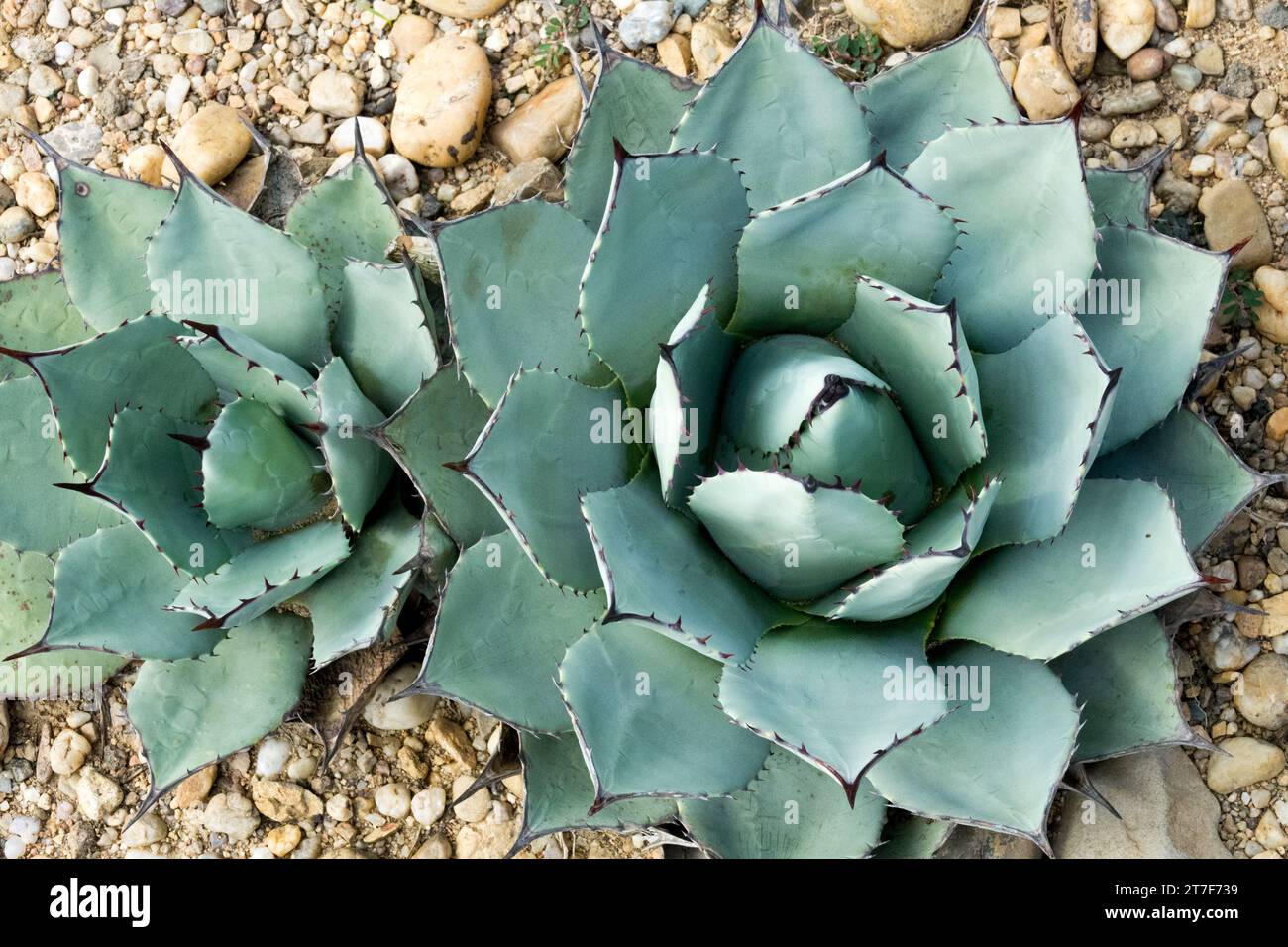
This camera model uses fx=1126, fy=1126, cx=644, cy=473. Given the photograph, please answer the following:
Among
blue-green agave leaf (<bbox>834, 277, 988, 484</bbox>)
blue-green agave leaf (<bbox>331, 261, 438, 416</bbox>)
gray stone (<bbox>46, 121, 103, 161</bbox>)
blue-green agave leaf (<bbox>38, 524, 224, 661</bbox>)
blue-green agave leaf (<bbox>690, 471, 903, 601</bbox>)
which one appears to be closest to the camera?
blue-green agave leaf (<bbox>690, 471, 903, 601</bbox>)

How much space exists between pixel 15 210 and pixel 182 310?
1005 millimetres

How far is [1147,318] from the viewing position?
2.05 meters

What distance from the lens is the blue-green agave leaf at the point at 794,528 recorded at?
1606mm

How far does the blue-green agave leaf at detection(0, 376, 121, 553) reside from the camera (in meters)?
2.23

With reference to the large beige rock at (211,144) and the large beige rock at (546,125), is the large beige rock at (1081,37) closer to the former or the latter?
the large beige rock at (546,125)

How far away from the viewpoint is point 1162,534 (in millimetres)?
→ 1785

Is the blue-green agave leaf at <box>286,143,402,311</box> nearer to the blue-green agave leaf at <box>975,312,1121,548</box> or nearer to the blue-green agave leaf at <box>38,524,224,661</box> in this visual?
the blue-green agave leaf at <box>38,524,224,661</box>

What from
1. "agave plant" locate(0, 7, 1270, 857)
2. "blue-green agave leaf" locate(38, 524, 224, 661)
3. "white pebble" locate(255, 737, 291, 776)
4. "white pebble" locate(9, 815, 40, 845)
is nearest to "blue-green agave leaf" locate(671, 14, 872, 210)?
"agave plant" locate(0, 7, 1270, 857)

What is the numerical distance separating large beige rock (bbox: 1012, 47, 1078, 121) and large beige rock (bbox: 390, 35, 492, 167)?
4.25ft

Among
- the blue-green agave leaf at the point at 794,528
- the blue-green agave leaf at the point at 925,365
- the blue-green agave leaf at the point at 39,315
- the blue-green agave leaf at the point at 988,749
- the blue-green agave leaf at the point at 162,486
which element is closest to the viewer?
the blue-green agave leaf at the point at 794,528

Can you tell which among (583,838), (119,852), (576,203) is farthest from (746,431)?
(119,852)

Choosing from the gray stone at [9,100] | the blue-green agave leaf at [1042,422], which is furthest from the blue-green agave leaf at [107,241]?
the blue-green agave leaf at [1042,422]

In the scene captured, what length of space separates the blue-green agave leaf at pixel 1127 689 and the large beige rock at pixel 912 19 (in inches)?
58.6

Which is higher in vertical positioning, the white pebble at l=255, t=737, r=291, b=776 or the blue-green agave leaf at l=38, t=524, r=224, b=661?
the blue-green agave leaf at l=38, t=524, r=224, b=661
